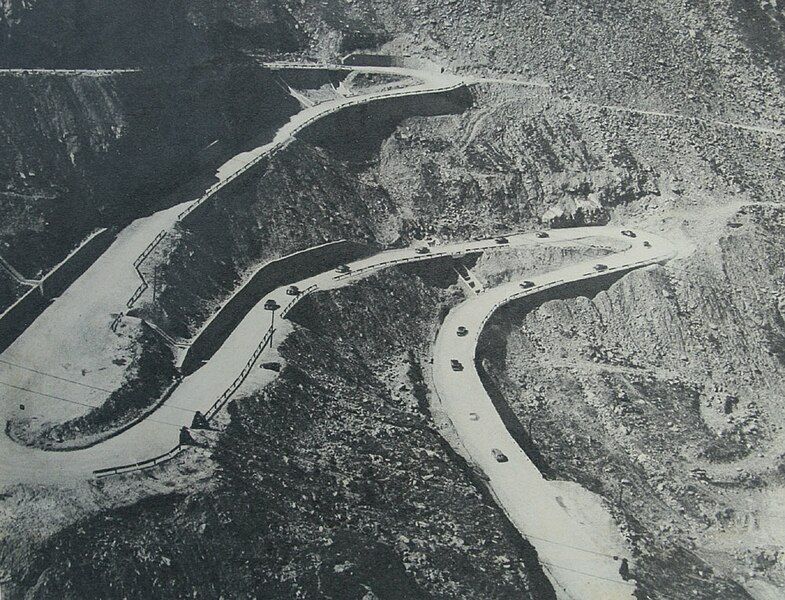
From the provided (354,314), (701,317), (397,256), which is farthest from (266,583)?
(701,317)

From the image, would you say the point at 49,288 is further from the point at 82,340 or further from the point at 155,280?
the point at 155,280

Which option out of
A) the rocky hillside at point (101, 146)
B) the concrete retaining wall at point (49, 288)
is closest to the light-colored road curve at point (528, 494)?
the rocky hillside at point (101, 146)

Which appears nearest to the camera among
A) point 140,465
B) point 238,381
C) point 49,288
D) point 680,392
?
point 140,465

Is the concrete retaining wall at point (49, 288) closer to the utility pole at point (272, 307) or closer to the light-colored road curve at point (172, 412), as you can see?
the light-colored road curve at point (172, 412)

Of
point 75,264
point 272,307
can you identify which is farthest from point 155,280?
point 272,307

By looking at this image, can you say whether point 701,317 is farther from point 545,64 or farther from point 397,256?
point 545,64
